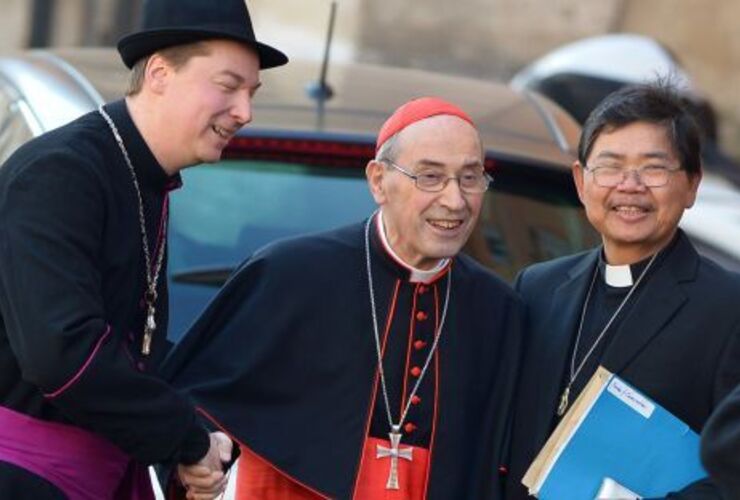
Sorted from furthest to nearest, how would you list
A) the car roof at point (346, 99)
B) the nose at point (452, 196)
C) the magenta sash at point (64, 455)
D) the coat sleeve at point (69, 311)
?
the car roof at point (346, 99) → the nose at point (452, 196) → the magenta sash at point (64, 455) → the coat sleeve at point (69, 311)

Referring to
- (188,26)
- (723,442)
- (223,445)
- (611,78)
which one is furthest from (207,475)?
(611,78)

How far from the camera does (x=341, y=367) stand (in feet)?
15.9

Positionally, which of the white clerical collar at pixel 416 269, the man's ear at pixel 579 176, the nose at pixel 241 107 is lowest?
the white clerical collar at pixel 416 269

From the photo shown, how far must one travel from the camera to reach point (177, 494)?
4836 millimetres

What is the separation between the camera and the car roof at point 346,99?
5.98 metres

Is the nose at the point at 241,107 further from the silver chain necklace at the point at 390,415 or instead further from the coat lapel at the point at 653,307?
the coat lapel at the point at 653,307

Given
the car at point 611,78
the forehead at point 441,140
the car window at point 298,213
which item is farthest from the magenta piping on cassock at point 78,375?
the car at point 611,78

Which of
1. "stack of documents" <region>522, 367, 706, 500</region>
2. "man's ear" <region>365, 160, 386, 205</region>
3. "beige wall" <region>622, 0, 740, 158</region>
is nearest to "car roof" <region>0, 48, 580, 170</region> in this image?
"man's ear" <region>365, 160, 386, 205</region>

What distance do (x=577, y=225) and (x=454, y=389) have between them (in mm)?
1389

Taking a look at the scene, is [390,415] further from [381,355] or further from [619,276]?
[619,276]

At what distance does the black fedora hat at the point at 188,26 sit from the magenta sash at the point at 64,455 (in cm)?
79

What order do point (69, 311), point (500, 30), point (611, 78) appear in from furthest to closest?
1. point (500, 30)
2. point (611, 78)
3. point (69, 311)

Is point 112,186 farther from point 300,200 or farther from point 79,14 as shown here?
point 79,14

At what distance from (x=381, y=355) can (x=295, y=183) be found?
121 centimetres
